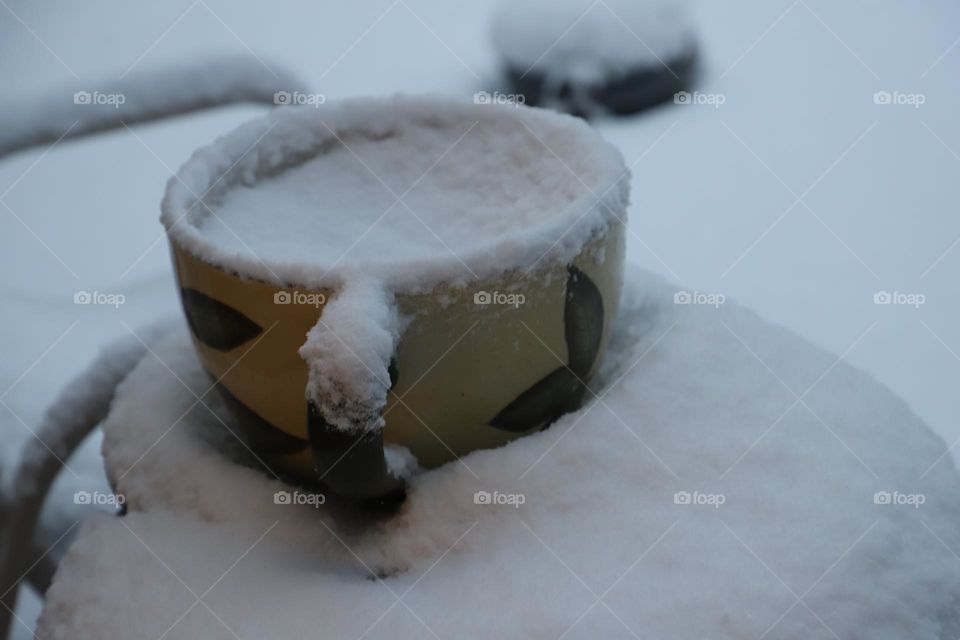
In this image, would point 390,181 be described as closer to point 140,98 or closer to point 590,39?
point 140,98

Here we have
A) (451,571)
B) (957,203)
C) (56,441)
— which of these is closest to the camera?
(451,571)

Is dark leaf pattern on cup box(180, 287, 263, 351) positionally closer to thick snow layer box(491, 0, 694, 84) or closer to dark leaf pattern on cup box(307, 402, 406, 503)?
dark leaf pattern on cup box(307, 402, 406, 503)

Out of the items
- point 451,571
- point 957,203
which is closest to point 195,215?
point 451,571

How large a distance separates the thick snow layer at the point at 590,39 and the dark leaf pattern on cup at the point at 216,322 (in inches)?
20.1

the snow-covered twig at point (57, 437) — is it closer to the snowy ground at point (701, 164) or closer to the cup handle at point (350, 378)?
the snowy ground at point (701, 164)

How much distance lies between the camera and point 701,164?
2.29ft

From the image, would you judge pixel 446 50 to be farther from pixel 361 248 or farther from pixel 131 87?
pixel 361 248

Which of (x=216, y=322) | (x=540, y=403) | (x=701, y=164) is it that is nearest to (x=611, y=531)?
(x=540, y=403)

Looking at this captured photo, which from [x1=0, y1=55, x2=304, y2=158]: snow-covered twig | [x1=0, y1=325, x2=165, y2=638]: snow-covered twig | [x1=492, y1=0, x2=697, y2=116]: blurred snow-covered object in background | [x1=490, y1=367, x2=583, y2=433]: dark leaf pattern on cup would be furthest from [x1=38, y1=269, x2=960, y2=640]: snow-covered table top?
[x1=492, y1=0, x2=697, y2=116]: blurred snow-covered object in background

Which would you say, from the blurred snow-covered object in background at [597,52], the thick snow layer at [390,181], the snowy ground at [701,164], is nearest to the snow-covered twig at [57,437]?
the snowy ground at [701,164]

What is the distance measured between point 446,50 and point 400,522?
55 cm

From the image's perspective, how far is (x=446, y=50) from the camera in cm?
78

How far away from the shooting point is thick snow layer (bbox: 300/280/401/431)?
265 millimetres

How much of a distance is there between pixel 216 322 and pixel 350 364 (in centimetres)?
8
